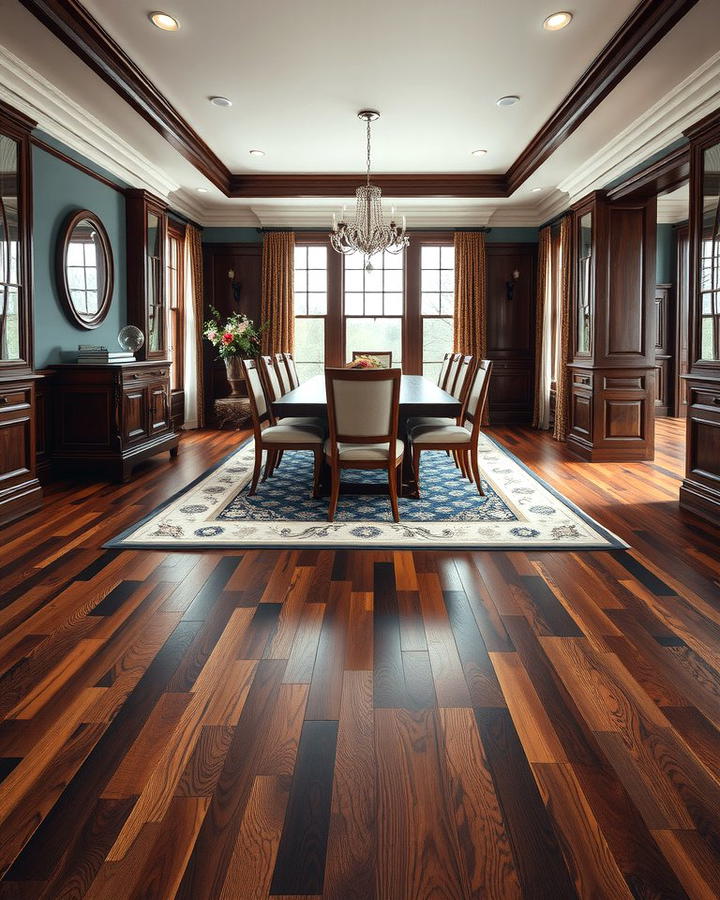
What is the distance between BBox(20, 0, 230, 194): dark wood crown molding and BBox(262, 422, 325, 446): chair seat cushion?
8.03 feet

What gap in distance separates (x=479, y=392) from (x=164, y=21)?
2914mm

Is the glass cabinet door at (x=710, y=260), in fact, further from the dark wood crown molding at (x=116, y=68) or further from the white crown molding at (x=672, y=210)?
the white crown molding at (x=672, y=210)

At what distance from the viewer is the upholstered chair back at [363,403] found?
13.0ft

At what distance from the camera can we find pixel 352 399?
4.04m

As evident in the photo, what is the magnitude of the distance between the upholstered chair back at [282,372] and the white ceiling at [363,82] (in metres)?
1.97

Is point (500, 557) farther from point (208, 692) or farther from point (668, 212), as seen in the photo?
point (668, 212)

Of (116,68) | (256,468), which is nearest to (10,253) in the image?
(116,68)

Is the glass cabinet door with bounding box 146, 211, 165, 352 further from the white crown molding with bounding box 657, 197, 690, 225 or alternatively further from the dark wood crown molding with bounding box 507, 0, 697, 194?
the white crown molding with bounding box 657, 197, 690, 225

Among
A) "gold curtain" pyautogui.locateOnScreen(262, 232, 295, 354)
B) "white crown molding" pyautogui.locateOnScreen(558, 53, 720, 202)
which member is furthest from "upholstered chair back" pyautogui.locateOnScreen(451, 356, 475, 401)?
"gold curtain" pyautogui.locateOnScreen(262, 232, 295, 354)

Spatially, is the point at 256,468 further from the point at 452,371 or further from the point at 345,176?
the point at 345,176

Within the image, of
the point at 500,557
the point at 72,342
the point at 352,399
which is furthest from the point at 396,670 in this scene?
the point at 72,342

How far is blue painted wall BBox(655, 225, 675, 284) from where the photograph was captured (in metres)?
9.28

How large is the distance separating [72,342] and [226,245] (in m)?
3.85

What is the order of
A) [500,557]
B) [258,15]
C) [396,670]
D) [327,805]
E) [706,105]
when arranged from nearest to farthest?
[327,805] → [396,670] → [500,557] → [258,15] → [706,105]
